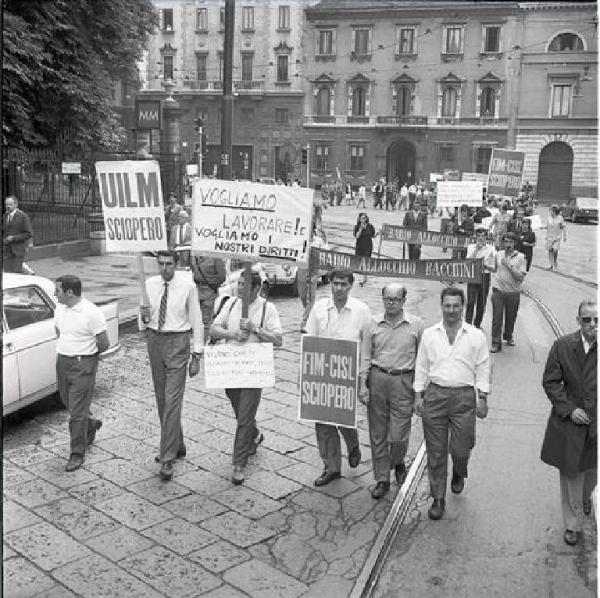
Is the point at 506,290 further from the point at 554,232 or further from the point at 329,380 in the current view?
the point at 554,232

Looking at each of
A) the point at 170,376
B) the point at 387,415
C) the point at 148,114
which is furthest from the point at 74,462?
the point at 148,114

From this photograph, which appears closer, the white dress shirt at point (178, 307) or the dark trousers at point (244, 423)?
the dark trousers at point (244, 423)

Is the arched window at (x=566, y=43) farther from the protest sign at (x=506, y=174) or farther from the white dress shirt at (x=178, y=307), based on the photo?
the white dress shirt at (x=178, y=307)

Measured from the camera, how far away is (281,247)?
20.8 feet

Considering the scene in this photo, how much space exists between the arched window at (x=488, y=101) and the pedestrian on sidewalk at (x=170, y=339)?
50.5m

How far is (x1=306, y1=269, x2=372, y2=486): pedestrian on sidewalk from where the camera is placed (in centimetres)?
603

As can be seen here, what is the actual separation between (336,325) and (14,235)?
8.73m

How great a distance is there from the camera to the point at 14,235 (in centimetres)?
1316

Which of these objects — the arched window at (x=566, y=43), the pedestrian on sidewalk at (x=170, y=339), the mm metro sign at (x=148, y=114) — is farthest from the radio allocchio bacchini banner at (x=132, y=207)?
the arched window at (x=566, y=43)

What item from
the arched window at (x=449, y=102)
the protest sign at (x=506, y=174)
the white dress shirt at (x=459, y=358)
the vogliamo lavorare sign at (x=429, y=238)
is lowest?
the white dress shirt at (x=459, y=358)

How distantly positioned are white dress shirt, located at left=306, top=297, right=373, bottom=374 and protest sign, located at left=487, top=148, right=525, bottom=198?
12.0 m

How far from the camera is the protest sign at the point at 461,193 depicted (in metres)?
17.2

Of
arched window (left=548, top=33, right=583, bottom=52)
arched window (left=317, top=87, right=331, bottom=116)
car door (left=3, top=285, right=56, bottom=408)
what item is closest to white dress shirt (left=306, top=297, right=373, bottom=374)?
car door (left=3, top=285, right=56, bottom=408)

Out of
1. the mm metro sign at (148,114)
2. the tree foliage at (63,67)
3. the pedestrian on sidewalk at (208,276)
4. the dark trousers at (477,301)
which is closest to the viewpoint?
the pedestrian on sidewalk at (208,276)
